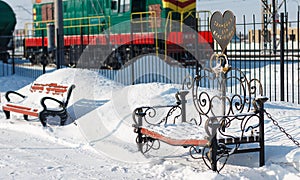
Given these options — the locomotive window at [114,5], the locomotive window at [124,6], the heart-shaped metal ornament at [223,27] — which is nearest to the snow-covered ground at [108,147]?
the heart-shaped metal ornament at [223,27]

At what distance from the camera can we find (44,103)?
9.92m

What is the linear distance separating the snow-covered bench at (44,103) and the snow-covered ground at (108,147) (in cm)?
23

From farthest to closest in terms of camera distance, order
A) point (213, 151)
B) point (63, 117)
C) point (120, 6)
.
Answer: point (120, 6)
point (63, 117)
point (213, 151)

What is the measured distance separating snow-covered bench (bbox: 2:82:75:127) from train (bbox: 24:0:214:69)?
16.7 feet

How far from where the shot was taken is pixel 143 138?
699 cm

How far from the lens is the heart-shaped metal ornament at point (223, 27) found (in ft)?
22.7

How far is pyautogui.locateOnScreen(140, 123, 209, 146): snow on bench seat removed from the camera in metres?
5.76

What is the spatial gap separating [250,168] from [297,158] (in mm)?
542

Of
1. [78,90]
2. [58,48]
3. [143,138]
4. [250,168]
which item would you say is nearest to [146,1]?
[58,48]

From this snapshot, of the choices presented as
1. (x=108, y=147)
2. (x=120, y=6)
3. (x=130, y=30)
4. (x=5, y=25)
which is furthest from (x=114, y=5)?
(x=108, y=147)

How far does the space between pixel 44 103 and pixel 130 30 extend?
29.3 feet

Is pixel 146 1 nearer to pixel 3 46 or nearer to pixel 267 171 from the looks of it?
pixel 3 46

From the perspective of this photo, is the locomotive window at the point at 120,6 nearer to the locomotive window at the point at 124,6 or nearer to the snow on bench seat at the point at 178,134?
the locomotive window at the point at 124,6

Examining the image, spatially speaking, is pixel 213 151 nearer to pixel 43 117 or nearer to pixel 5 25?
pixel 43 117
